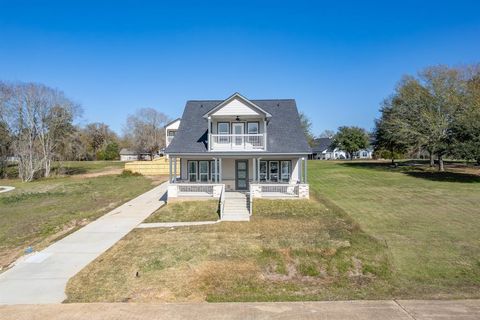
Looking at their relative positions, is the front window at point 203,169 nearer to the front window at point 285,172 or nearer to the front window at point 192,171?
the front window at point 192,171

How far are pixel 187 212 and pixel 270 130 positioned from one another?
31.3ft

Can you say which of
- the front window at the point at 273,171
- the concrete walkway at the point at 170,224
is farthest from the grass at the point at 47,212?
the front window at the point at 273,171

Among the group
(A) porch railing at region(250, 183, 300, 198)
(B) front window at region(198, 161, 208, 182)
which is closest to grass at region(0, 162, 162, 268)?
(B) front window at region(198, 161, 208, 182)

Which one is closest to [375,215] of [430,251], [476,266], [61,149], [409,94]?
[430,251]

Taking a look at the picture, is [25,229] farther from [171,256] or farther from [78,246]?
[171,256]

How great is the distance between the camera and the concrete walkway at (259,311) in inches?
271

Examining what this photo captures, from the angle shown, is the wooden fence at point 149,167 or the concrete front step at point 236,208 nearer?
the concrete front step at point 236,208

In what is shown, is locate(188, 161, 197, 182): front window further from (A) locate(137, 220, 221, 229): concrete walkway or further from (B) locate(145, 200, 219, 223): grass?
(A) locate(137, 220, 221, 229): concrete walkway

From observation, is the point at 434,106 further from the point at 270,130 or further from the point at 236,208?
the point at 236,208

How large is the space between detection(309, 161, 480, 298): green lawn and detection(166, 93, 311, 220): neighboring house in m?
4.29

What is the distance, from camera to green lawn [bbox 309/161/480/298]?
9641 millimetres

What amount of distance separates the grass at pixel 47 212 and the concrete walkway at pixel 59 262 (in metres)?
0.94

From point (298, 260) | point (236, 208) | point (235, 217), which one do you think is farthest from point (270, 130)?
point (298, 260)

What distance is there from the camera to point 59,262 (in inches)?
443
